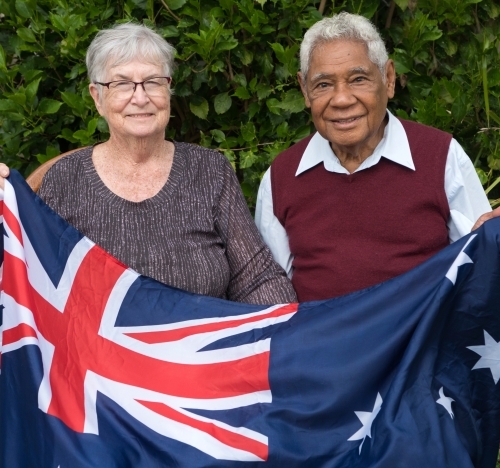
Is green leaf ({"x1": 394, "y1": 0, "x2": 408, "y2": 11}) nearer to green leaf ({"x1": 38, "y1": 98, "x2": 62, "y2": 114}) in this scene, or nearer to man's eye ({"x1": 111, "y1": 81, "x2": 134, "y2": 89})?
man's eye ({"x1": 111, "y1": 81, "x2": 134, "y2": 89})

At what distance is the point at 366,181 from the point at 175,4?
1.39 metres

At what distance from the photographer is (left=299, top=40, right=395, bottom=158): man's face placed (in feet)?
10.9

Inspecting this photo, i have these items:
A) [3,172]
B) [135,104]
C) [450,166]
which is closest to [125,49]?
[135,104]

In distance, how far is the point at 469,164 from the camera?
10.9 ft

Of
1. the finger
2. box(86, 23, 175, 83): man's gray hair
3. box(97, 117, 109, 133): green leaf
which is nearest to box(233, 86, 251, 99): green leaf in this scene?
box(97, 117, 109, 133): green leaf

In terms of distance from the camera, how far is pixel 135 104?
134 inches

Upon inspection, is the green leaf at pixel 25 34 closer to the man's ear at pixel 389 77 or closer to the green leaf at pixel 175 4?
the green leaf at pixel 175 4

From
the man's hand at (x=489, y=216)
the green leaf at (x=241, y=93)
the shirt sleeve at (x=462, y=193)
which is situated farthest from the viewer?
the green leaf at (x=241, y=93)

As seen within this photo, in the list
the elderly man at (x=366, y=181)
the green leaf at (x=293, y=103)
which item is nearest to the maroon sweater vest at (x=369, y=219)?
the elderly man at (x=366, y=181)

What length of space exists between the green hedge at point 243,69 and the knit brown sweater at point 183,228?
65cm

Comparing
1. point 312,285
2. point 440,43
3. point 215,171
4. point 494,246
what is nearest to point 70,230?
point 215,171

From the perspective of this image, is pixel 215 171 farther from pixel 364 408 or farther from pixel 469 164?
pixel 364 408

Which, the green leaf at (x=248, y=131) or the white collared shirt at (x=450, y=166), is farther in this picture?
the green leaf at (x=248, y=131)

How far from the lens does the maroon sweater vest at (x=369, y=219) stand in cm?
331
